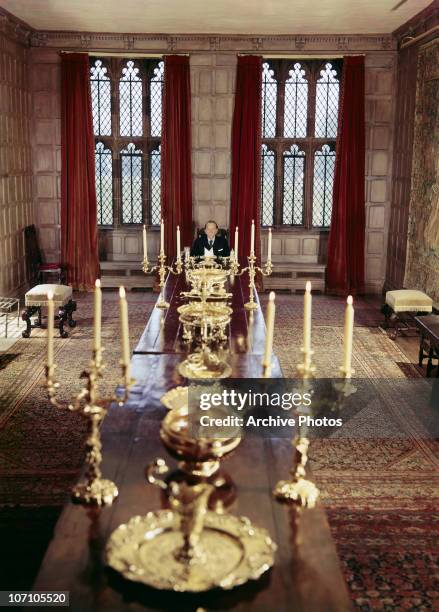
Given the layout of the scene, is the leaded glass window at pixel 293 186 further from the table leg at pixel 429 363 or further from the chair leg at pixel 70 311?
the table leg at pixel 429 363

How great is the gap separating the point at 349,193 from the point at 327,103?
1428 mm

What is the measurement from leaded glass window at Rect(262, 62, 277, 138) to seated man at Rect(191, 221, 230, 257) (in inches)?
112

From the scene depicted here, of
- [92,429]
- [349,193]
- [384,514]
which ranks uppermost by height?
[349,193]

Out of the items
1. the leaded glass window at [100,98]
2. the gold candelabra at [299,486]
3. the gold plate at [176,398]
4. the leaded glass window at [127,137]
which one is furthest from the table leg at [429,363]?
the leaded glass window at [100,98]

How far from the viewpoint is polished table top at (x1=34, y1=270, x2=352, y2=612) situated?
202 cm

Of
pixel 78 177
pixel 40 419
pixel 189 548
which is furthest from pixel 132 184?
A: pixel 189 548

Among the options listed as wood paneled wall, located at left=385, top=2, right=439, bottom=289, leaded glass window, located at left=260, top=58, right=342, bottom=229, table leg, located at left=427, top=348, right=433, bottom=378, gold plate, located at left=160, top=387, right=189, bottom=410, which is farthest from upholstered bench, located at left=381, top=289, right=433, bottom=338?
gold plate, located at left=160, top=387, right=189, bottom=410

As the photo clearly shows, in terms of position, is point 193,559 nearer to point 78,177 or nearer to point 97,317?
point 97,317

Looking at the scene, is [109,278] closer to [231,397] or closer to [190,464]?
[231,397]

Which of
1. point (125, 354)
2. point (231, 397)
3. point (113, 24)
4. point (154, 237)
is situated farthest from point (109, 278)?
point (125, 354)

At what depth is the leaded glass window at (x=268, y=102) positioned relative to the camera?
35.2 feet

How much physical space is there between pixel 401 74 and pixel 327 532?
9.01m

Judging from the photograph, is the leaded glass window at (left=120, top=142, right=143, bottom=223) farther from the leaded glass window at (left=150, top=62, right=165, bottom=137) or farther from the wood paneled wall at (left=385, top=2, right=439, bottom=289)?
the wood paneled wall at (left=385, top=2, right=439, bottom=289)

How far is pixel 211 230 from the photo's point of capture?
8672mm
